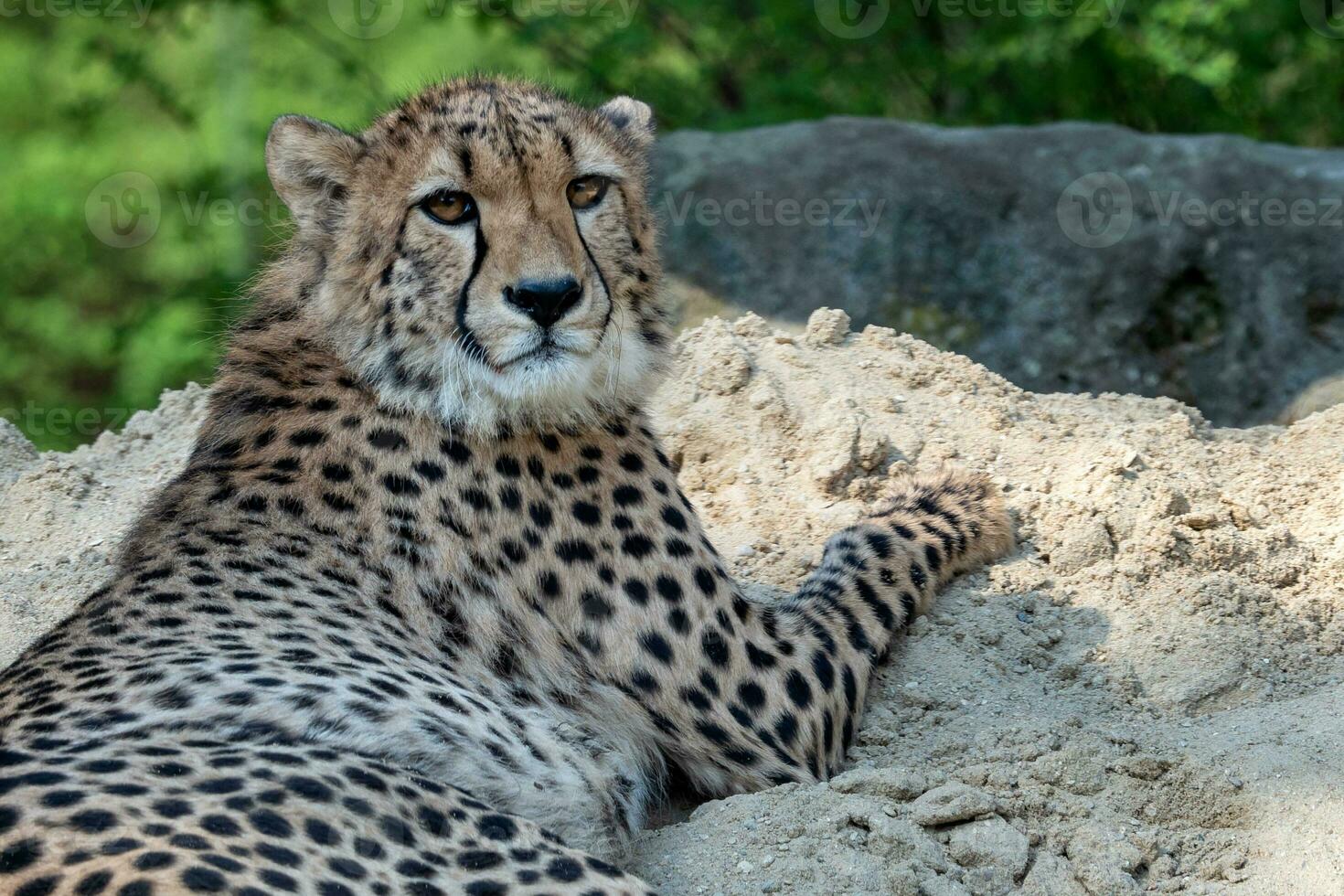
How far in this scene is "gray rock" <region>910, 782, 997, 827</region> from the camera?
2.92 meters

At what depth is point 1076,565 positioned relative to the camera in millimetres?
3957

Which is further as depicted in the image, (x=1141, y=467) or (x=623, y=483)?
(x=1141, y=467)

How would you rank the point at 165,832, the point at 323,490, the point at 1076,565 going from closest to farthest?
the point at 165,832 < the point at 323,490 < the point at 1076,565

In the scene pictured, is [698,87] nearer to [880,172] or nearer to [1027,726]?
[880,172]

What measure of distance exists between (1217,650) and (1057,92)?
535 cm

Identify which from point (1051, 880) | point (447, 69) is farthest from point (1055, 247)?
point (1051, 880)

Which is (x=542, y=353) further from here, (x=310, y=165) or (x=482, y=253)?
(x=310, y=165)

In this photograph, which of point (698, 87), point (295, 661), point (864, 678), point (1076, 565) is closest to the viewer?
point (295, 661)

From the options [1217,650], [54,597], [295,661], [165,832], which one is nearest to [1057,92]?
[1217,650]

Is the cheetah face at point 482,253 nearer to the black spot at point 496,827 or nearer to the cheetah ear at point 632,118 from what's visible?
the cheetah ear at point 632,118

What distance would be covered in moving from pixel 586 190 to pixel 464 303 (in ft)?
1.20

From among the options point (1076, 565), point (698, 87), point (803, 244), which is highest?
point (698, 87)

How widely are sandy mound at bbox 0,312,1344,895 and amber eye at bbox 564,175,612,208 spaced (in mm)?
1167

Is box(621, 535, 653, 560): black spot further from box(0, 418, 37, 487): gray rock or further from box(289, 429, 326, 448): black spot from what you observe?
box(0, 418, 37, 487): gray rock
